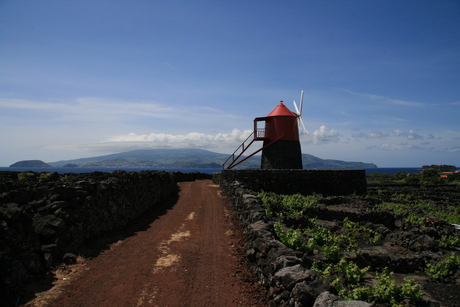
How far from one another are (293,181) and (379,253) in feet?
62.0

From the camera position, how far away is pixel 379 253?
34.3ft

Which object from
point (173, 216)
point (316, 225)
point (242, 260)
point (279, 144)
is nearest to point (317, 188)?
point (279, 144)

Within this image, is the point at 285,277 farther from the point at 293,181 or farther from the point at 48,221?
the point at 293,181

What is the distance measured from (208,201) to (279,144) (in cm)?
1491

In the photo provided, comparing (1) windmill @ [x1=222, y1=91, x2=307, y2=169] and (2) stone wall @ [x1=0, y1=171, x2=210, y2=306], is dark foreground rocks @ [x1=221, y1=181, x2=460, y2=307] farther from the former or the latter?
(1) windmill @ [x1=222, y1=91, x2=307, y2=169]

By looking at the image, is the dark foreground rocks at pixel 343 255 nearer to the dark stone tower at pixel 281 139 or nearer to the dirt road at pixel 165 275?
the dirt road at pixel 165 275

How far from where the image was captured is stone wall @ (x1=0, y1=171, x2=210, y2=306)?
675 cm

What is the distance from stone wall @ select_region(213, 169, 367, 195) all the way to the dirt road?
51.8 ft

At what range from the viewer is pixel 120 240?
11742 mm

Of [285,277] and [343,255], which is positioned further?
[343,255]

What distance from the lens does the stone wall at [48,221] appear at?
266 inches

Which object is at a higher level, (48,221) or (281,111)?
(281,111)

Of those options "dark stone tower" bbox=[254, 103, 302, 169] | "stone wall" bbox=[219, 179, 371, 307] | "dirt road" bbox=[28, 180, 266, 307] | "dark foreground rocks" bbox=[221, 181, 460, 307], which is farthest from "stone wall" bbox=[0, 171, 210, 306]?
"dark stone tower" bbox=[254, 103, 302, 169]

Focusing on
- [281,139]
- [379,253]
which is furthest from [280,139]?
[379,253]
